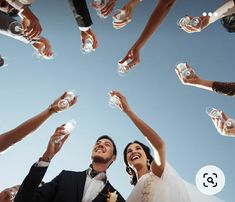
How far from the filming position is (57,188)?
3221 mm

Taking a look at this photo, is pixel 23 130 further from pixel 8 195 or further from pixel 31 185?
pixel 8 195

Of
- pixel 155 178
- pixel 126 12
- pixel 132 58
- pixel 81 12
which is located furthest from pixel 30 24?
pixel 155 178

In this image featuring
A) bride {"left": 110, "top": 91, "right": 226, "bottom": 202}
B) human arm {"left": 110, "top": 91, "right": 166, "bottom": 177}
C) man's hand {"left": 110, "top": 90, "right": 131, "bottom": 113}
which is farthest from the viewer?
man's hand {"left": 110, "top": 90, "right": 131, "bottom": 113}

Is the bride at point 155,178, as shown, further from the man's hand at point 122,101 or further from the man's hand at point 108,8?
the man's hand at point 108,8

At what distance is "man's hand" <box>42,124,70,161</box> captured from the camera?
121 inches

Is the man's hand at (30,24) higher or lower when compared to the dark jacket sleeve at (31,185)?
higher

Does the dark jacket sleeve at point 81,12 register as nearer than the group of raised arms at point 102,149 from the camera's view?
Yes

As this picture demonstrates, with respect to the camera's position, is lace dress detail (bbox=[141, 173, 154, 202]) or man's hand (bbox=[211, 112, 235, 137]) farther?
man's hand (bbox=[211, 112, 235, 137])

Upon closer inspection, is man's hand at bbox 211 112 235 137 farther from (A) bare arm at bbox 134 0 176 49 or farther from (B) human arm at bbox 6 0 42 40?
(B) human arm at bbox 6 0 42 40

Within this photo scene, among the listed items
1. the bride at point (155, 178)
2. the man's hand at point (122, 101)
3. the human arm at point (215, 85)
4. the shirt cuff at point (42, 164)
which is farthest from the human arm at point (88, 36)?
the shirt cuff at point (42, 164)

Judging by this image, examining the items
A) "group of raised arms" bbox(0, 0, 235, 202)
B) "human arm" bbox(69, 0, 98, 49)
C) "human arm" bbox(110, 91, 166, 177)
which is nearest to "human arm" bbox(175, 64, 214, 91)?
"group of raised arms" bbox(0, 0, 235, 202)

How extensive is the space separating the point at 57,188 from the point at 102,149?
60 centimetres

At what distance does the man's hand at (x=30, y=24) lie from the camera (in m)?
2.93

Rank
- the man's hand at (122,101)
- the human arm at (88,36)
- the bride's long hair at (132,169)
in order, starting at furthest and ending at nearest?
1. the man's hand at (122,101)
2. the bride's long hair at (132,169)
3. the human arm at (88,36)
